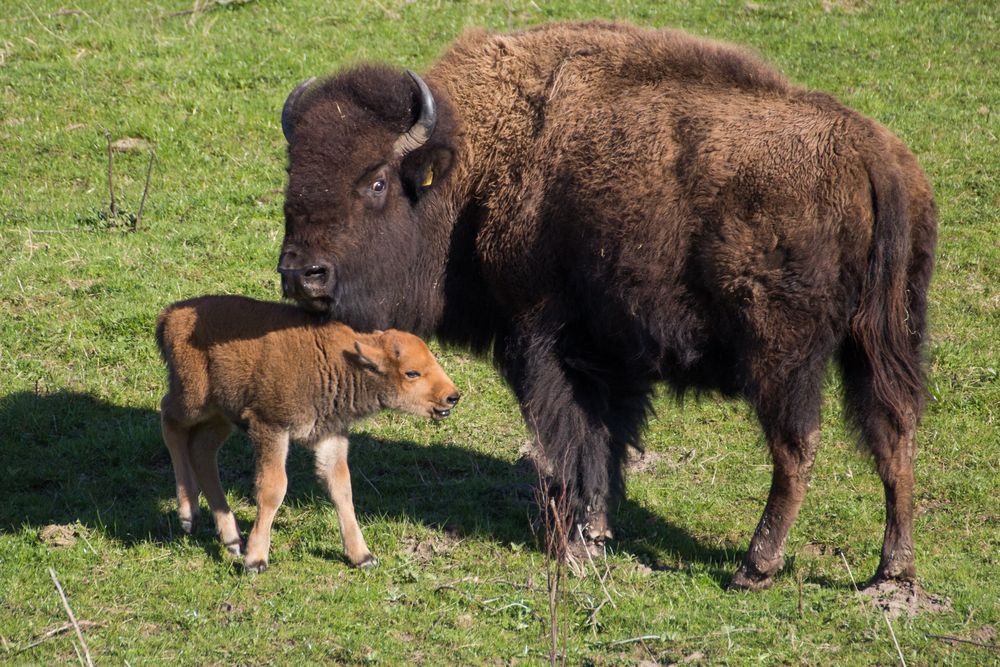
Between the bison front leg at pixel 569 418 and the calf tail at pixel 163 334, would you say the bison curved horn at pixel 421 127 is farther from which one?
the calf tail at pixel 163 334

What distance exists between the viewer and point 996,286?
980 cm

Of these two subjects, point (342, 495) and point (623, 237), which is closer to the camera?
point (623, 237)

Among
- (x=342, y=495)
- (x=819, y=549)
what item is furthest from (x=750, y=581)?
(x=342, y=495)

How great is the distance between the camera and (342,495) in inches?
251

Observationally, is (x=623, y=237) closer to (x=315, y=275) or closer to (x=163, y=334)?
(x=315, y=275)

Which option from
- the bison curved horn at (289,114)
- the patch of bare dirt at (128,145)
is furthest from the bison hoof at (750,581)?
the patch of bare dirt at (128,145)

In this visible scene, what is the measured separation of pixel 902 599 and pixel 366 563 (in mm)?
2840

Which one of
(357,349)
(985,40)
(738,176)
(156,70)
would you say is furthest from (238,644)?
(985,40)

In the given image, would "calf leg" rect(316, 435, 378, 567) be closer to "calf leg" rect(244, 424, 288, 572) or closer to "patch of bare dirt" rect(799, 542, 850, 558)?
"calf leg" rect(244, 424, 288, 572)

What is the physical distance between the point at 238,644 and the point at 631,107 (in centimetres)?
351

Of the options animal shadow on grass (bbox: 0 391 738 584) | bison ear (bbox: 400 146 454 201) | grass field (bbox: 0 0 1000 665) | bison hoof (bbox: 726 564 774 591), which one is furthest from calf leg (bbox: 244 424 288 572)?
bison hoof (bbox: 726 564 774 591)

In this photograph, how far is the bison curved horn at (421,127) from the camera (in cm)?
650

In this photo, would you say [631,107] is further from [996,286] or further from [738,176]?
[996,286]

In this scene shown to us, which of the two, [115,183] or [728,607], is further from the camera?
[115,183]
